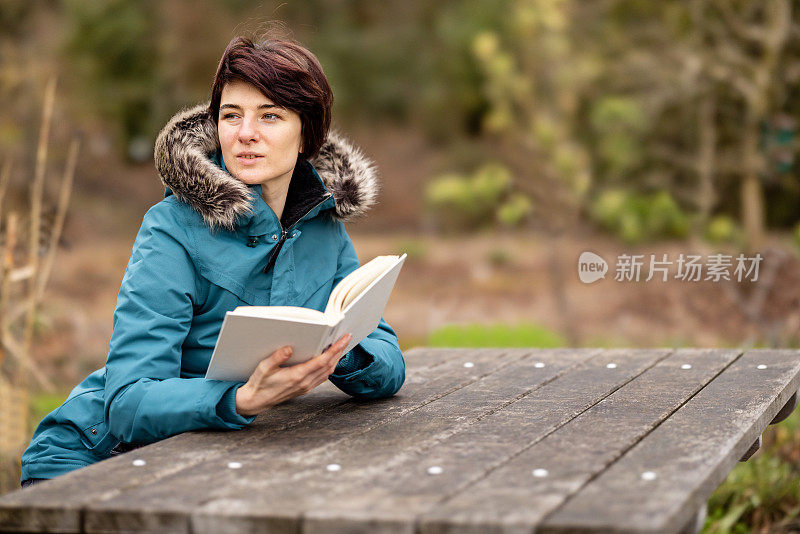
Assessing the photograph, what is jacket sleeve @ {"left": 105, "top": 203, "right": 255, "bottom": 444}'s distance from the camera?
2035mm

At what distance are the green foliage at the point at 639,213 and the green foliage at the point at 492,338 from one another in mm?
1568

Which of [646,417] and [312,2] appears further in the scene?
[312,2]

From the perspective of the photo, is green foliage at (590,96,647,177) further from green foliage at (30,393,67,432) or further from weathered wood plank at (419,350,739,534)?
weathered wood plank at (419,350,739,534)

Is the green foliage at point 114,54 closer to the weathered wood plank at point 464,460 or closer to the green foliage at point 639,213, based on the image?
the green foliage at point 639,213

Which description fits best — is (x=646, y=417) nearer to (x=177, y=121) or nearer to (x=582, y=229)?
(x=177, y=121)

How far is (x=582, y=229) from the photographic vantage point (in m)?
10.7

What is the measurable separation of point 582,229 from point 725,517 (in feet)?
23.5

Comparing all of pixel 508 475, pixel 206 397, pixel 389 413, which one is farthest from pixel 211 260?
pixel 508 475

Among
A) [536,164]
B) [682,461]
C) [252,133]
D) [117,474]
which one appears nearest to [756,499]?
[682,461]

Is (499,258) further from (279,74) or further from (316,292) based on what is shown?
(279,74)

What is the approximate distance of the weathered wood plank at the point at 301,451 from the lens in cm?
155

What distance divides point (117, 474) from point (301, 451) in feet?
1.09

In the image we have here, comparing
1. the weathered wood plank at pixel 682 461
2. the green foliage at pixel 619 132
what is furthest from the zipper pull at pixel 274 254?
the green foliage at pixel 619 132

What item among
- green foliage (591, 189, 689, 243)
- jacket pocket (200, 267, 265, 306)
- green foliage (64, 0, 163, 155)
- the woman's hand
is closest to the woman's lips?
jacket pocket (200, 267, 265, 306)
